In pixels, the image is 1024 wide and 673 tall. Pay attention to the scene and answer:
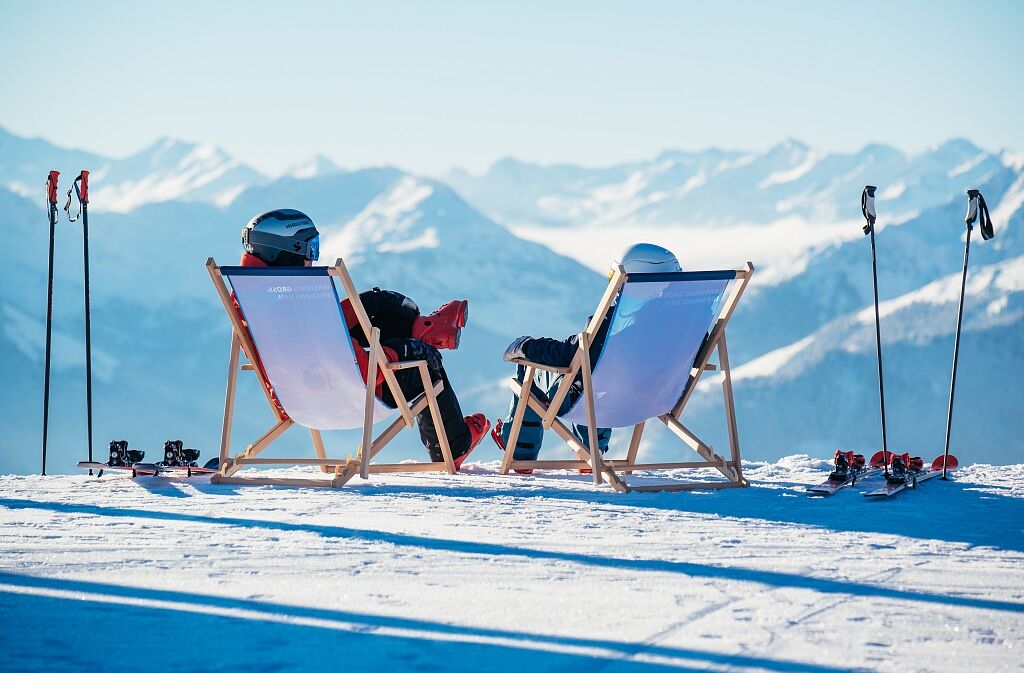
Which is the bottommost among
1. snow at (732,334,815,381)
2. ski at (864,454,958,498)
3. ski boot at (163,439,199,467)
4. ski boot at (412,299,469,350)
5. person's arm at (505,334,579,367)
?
ski at (864,454,958,498)

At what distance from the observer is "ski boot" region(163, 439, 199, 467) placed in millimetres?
5742

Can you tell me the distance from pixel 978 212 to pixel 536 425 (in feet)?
7.62

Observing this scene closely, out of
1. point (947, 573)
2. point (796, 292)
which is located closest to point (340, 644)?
point (947, 573)

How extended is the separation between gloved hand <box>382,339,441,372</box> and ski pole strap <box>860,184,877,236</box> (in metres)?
2.08

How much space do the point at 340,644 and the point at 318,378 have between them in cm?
271

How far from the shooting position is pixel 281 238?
5.61 metres

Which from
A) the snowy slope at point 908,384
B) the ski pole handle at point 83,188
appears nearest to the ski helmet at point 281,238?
the ski pole handle at point 83,188

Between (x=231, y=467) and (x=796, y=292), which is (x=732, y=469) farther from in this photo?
(x=796, y=292)

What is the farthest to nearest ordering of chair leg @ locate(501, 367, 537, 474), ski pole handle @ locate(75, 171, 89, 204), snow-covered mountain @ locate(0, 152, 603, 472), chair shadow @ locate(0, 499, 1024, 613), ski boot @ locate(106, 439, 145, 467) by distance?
1. snow-covered mountain @ locate(0, 152, 603, 472)
2. ski pole handle @ locate(75, 171, 89, 204)
3. ski boot @ locate(106, 439, 145, 467)
4. chair leg @ locate(501, 367, 537, 474)
5. chair shadow @ locate(0, 499, 1024, 613)

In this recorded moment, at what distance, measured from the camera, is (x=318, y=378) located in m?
5.34

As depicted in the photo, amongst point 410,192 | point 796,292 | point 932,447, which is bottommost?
point 932,447

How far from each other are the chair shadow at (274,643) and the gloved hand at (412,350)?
243 centimetres

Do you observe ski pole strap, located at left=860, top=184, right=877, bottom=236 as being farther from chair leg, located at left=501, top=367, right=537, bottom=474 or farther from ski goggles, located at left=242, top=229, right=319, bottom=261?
ski goggles, located at left=242, top=229, right=319, bottom=261

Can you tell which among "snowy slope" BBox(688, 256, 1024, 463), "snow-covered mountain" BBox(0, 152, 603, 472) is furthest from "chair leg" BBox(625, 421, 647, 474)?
"snowy slope" BBox(688, 256, 1024, 463)
